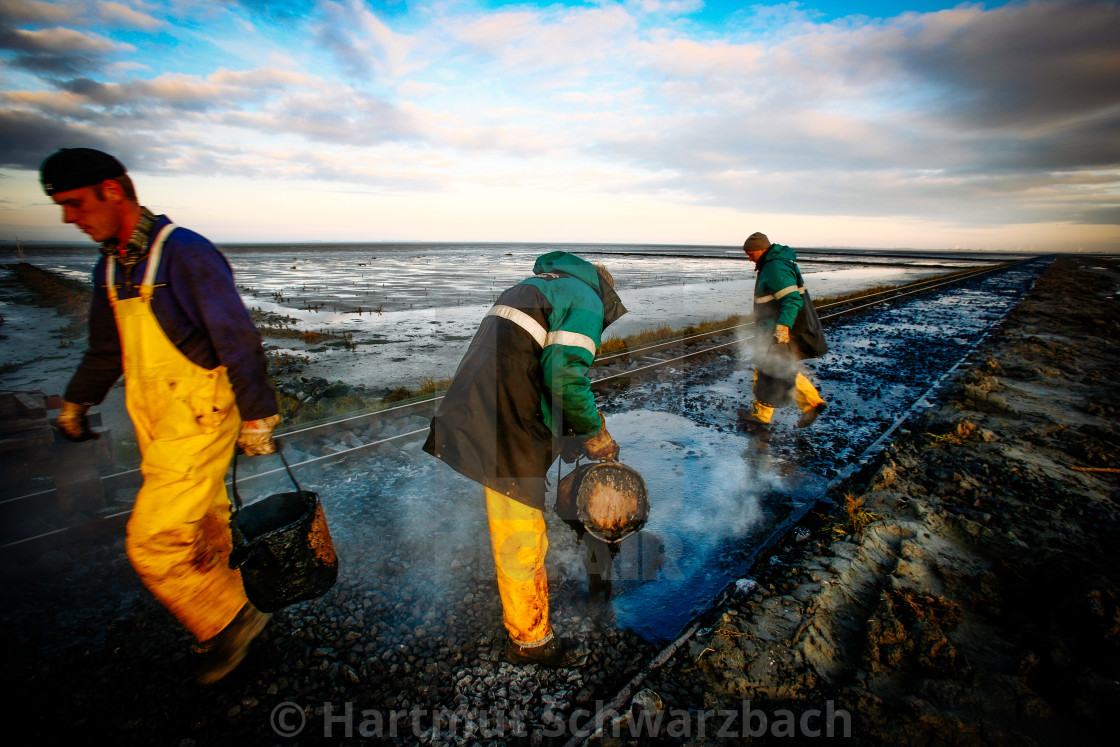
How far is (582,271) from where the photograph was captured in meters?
2.44

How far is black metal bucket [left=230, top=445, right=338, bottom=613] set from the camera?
7.32 feet

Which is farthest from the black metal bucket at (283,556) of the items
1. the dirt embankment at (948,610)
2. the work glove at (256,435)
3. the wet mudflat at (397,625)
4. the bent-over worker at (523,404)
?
the dirt embankment at (948,610)

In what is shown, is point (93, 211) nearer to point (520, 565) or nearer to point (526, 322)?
point (526, 322)

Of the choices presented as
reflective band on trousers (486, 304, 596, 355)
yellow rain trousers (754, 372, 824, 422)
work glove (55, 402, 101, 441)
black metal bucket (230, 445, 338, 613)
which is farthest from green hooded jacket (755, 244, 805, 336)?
work glove (55, 402, 101, 441)

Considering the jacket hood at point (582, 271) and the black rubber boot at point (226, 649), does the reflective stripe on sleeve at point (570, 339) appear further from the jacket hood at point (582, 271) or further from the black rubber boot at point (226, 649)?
the black rubber boot at point (226, 649)

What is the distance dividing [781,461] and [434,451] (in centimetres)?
396

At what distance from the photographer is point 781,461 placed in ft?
16.4

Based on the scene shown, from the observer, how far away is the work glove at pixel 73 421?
250cm

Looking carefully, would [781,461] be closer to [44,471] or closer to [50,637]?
[50,637]

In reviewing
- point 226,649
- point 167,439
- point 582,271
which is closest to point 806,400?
point 582,271

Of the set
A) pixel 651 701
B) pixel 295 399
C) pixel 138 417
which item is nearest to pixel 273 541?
pixel 138 417

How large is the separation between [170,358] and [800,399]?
5.98m

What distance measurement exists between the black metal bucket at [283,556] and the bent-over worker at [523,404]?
71cm

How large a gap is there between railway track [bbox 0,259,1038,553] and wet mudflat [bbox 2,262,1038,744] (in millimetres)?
268
